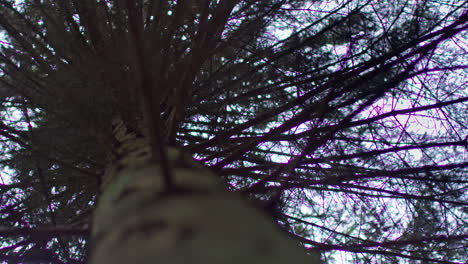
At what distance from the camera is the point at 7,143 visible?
263cm

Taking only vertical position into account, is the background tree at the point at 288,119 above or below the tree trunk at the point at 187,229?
above

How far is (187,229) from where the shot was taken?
19.6 inches

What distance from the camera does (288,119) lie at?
2.27 metres

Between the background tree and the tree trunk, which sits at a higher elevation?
the background tree

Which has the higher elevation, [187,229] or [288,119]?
[288,119]

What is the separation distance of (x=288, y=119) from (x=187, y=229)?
1842 mm

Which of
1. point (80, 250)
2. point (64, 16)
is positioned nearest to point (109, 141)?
point (64, 16)

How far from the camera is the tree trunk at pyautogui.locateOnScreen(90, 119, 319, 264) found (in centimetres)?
47

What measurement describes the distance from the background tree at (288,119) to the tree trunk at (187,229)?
0.91 meters

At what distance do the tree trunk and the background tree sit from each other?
0.91 meters

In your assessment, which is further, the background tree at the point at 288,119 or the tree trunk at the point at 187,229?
the background tree at the point at 288,119

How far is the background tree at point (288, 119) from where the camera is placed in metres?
1.80

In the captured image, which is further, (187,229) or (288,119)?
(288,119)

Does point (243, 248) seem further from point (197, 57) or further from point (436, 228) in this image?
point (436, 228)
